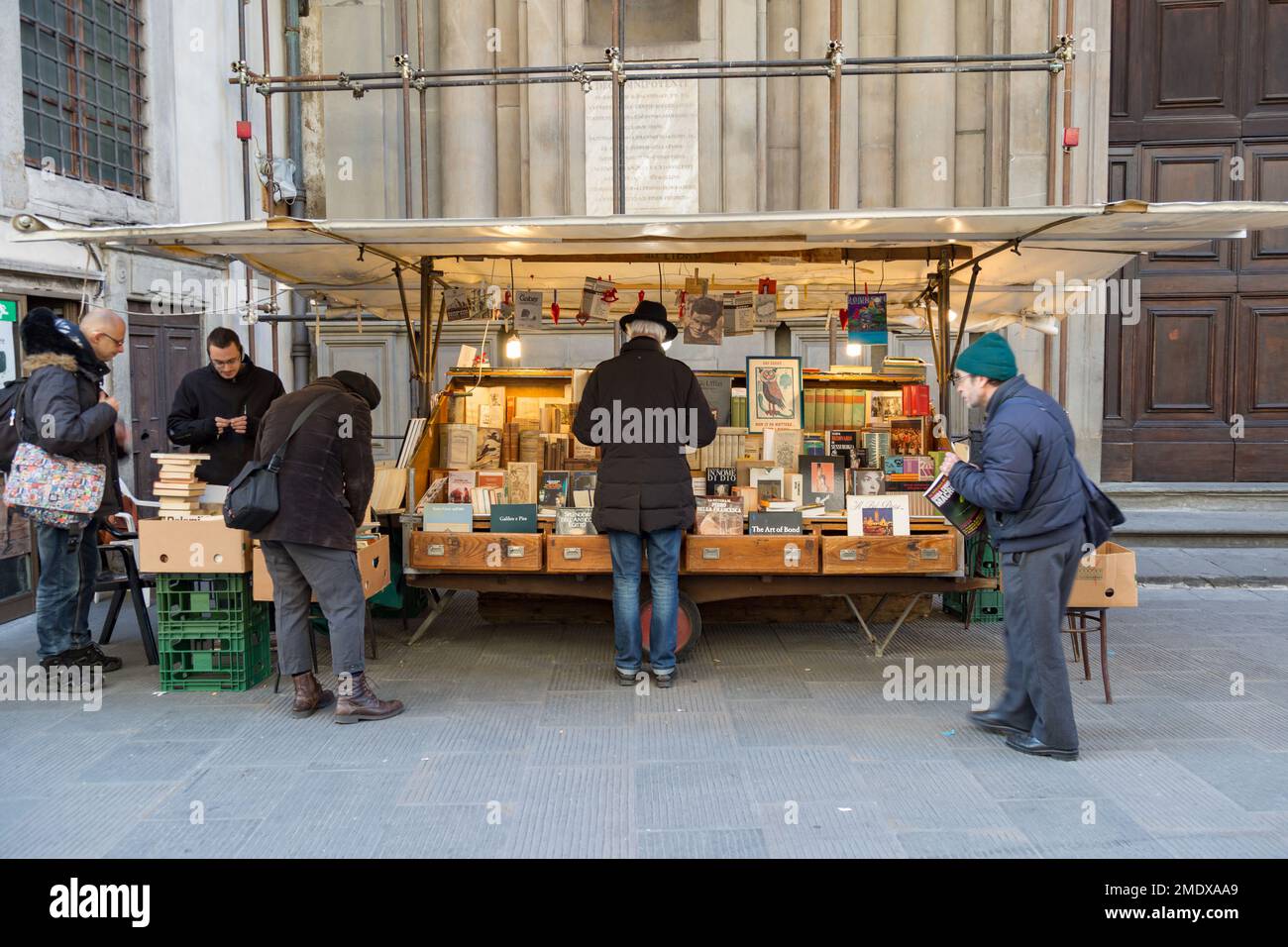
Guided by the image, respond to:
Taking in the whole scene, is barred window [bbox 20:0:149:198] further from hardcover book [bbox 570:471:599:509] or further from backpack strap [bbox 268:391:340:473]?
hardcover book [bbox 570:471:599:509]

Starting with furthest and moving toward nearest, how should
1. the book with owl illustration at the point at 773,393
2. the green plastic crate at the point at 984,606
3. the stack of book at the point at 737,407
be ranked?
the green plastic crate at the point at 984,606 < the stack of book at the point at 737,407 < the book with owl illustration at the point at 773,393

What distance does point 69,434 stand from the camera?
16.8 feet

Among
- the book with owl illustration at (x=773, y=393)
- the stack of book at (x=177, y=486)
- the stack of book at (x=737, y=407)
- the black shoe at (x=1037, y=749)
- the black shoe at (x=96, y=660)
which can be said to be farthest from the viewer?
the stack of book at (x=737, y=407)

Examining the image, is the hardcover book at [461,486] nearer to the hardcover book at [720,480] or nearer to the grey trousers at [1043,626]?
the hardcover book at [720,480]

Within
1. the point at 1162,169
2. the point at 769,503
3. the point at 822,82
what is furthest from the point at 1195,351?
the point at 769,503

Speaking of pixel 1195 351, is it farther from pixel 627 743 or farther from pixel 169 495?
pixel 169 495

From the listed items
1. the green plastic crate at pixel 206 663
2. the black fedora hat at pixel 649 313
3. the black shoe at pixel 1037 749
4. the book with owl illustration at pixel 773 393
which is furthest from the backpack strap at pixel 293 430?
the black shoe at pixel 1037 749

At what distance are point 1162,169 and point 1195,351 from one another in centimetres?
Answer: 187

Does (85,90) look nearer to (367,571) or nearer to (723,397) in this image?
(367,571)

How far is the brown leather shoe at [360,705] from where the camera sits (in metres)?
4.78

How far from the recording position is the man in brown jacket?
15.1 ft

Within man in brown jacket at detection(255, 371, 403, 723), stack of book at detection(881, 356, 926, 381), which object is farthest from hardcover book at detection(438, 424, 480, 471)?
stack of book at detection(881, 356, 926, 381)

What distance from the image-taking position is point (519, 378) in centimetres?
673

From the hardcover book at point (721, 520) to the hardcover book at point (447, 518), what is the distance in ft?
4.49
